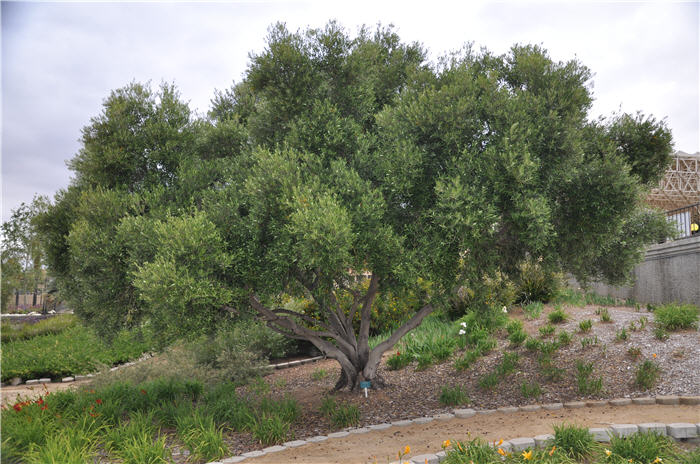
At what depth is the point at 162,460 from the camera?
655 centimetres

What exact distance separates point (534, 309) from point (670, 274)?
4957 millimetres

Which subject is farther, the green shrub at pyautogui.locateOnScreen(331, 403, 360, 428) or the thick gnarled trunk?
the thick gnarled trunk

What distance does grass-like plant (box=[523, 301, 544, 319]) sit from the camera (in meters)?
14.4

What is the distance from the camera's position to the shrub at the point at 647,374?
9.04 m

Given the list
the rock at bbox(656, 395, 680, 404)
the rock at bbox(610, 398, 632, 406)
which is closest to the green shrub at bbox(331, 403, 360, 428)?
the rock at bbox(610, 398, 632, 406)

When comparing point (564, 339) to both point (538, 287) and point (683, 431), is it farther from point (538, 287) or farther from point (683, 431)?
point (683, 431)

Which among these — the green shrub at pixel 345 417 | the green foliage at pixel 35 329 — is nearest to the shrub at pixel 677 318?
the green shrub at pixel 345 417

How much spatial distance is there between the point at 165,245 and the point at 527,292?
13148 millimetres

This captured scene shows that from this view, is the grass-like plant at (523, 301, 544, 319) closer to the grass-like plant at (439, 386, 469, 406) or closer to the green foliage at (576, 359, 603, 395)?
the green foliage at (576, 359, 603, 395)

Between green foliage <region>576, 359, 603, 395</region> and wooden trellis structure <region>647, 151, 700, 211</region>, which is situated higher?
wooden trellis structure <region>647, 151, 700, 211</region>

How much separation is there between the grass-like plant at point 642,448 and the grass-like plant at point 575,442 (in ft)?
0.96

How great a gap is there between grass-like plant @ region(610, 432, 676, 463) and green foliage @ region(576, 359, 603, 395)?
295 centimetres

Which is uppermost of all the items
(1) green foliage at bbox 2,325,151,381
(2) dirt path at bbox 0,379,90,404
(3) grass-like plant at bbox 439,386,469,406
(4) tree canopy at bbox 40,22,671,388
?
(4) tree canopy at bbox 40,22,671,388

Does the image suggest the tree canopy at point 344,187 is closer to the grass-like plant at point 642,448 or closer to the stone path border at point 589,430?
the stone path border at point 589,430
